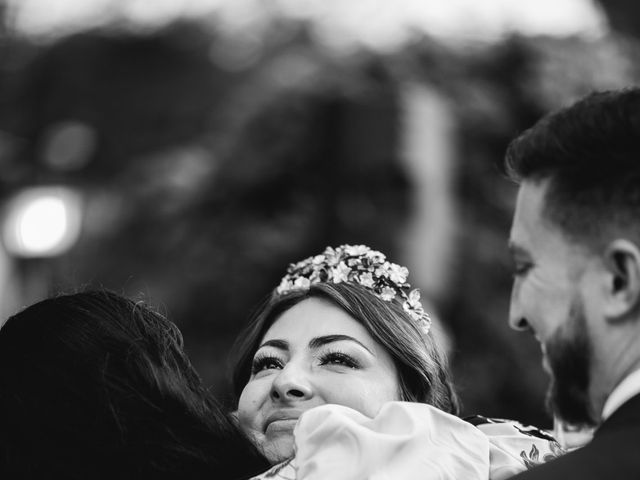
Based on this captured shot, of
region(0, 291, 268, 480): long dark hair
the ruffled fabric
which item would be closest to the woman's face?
region(0, 291, 268, 480): long dark hair

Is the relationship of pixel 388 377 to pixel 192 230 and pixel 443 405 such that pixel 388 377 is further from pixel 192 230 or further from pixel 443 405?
pixel 192 230

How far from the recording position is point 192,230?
9539 millimetres

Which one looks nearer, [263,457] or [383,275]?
[263,457]

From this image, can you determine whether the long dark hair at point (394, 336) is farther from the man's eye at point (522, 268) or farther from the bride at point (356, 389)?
the man's eye at point (522, 268)

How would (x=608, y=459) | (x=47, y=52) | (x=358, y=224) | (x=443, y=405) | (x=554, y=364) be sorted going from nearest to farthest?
(x=608, y=459) < (x=554, y=364) < (x=443, y=405) < (x=358, y=224) < (x=47, y=52)

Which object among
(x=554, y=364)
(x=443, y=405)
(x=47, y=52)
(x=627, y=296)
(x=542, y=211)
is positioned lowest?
(x=443, y=405)

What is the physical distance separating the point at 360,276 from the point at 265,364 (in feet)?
1.92

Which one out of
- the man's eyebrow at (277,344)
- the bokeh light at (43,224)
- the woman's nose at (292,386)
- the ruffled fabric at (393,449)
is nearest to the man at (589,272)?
the ruffled fabric at (393,449)

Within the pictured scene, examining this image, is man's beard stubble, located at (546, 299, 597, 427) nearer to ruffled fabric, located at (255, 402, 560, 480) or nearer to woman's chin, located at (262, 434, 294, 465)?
ruffled fabric, located at (255, 402, 560, 480)

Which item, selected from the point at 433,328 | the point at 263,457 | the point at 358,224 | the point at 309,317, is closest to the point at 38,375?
the point at 263,457

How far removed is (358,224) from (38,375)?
20.2ft

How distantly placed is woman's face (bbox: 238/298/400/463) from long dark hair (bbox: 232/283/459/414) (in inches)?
1.5

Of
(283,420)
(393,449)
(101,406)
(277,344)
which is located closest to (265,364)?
(277,344)

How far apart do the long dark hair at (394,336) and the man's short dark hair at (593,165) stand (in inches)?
64.8
